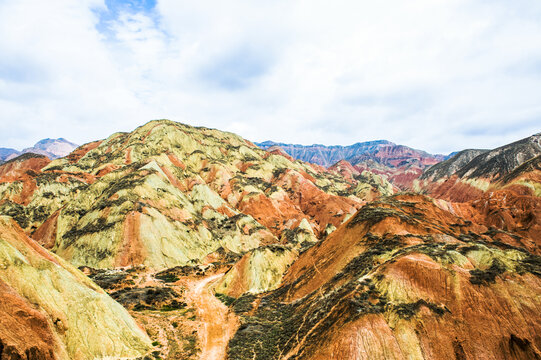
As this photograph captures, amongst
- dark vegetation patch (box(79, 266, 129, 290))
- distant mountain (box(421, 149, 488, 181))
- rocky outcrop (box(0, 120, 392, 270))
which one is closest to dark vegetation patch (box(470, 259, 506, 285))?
dark vegetation patch (box(79, 266, 129, 290))

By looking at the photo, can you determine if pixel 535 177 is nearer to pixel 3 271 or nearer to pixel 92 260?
pixel 3 271

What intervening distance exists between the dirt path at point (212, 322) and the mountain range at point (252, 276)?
226 millimetres

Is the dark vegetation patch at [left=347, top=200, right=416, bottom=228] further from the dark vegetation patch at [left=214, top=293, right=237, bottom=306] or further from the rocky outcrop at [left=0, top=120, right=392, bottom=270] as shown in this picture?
the rocky outcrop at [left=0, top=120, right=392, bottom=270]

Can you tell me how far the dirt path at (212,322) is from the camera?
26000 mm

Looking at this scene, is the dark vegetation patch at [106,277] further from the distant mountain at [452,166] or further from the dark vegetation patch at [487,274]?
the distant mountain at [452,166]

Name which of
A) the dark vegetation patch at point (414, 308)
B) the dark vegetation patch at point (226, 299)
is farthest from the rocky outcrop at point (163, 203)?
the dark vegetation patch at point (414, 308)

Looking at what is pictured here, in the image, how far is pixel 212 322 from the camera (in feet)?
107

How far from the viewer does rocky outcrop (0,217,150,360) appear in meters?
15.6

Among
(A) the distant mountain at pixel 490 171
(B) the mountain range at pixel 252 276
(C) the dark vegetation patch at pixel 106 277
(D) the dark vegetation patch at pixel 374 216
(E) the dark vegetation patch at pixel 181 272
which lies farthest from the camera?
(A) the distant mountain at pixel 490 171

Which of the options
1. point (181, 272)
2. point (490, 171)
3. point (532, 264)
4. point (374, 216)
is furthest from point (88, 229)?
point (490, 171)

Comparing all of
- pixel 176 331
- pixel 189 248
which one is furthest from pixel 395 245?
pixel 189 248

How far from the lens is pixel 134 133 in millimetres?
131875

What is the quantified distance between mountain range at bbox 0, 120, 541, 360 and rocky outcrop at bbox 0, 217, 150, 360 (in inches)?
4.0

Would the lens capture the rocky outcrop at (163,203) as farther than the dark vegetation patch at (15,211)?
No
